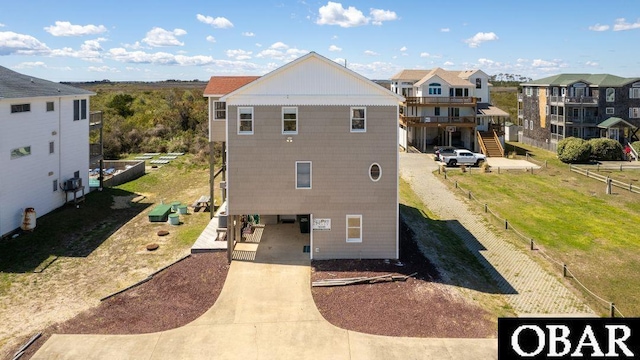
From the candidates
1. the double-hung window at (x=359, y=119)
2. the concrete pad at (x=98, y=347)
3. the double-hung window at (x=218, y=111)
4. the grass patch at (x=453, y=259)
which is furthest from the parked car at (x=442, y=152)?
the concrete pad at (x=98, y=347)

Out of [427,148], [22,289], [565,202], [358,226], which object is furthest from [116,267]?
[427,148]

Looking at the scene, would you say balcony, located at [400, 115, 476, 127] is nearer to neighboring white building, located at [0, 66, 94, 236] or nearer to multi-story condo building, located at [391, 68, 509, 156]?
multi-story condo building, located at [391, 68, 509, 156]

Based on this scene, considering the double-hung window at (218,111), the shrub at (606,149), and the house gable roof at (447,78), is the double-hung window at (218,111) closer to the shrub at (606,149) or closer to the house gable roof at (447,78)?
the house gable roof at (447,78)

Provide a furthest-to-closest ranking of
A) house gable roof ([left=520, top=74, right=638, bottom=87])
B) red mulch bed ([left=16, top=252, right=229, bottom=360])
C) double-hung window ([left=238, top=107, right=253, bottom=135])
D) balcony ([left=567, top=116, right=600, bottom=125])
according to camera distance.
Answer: balcony ([left=567, top=116, right=600, bottom=125]) → house gable roof ([left=520, top=74, right=638, bottom=87]) → double-hung window ([left=238, top=107, right=253, bottom=135]) → red mulch bed ([left=16, top=252, right=229, bottom=360])

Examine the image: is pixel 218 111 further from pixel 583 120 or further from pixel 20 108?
pixel 583 120

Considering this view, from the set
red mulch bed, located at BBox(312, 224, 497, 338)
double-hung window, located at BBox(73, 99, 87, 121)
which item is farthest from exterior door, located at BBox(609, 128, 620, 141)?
double-hung window, located at BBox(73, 99, 87, 121)

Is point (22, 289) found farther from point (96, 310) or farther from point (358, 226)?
point (358, 226)
